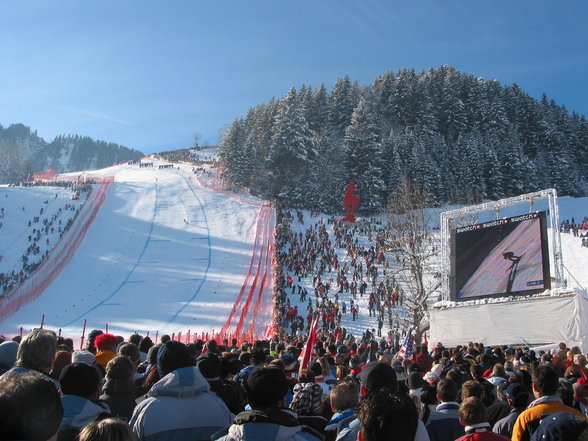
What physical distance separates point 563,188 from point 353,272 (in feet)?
122

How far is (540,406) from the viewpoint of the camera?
3615 millimetres

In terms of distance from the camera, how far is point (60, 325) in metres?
24.6

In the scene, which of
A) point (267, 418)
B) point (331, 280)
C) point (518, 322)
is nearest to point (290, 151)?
point (331, 280)

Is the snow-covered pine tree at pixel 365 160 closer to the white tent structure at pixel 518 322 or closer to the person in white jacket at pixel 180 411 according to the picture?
the white tent structure at pixel 518 322

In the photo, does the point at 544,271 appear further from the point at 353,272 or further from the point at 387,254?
the point at 387,254

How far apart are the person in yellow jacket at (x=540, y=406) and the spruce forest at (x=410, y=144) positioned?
46.9m

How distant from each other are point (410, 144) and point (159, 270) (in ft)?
113

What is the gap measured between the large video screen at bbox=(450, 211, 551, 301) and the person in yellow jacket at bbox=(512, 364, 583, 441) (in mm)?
15033

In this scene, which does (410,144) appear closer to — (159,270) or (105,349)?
(159,270)

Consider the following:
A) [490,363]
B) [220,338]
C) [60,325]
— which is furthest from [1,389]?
[60,325]

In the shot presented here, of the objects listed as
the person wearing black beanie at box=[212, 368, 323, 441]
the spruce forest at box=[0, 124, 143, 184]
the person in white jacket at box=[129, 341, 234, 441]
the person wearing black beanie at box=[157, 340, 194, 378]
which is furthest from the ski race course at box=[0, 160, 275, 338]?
the spruce forest at box=[0, 124, 143, 184]

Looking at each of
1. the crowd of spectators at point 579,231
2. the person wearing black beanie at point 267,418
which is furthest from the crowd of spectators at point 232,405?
the crowd of spectators at point 579,231

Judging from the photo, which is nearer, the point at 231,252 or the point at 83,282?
the point at 83,282

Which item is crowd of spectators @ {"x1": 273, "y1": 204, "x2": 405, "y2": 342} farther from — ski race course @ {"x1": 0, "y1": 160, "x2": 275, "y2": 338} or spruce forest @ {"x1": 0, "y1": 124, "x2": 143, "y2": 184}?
spruce forest @ {"x1": 0, "y1": 124, "x2": 143, "y2": 184}
